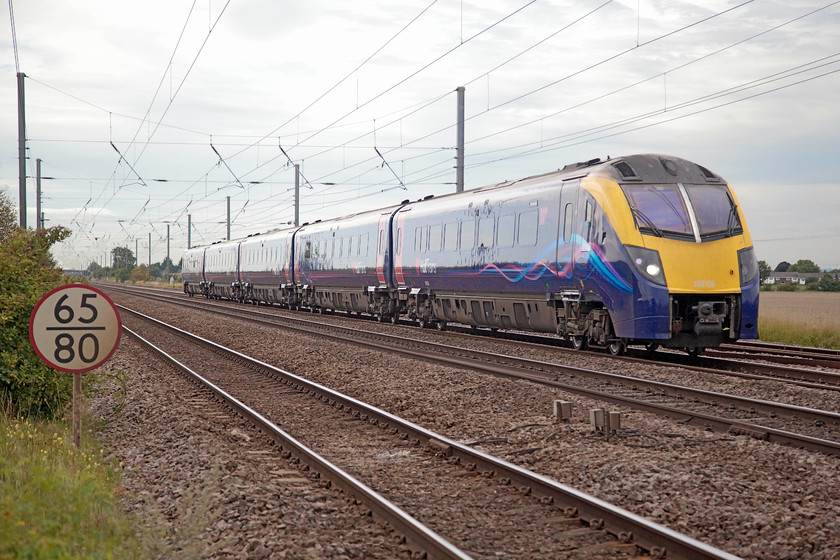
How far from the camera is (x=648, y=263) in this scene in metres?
13.5

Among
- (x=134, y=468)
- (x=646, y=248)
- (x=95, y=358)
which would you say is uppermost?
(x=646, y=248)

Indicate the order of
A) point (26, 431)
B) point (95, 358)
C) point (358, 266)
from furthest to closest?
point (358, 266) → point (26, 431) → point (95, 358)

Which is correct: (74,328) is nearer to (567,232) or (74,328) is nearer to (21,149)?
(567,232)

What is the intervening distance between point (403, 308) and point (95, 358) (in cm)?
1890

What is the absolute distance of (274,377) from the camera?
13359 millimetres

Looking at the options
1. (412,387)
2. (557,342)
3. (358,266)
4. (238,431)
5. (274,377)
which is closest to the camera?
(238,431)

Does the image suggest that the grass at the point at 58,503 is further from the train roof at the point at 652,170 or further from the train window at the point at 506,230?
the train window at the point at 506,230

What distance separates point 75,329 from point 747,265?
37.0ft

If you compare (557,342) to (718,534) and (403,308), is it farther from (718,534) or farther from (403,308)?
(718,534)

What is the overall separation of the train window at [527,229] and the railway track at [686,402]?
2805 millimetres

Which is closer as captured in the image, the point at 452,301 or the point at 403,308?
the point at 452,301

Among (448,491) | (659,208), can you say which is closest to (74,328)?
(448,491)

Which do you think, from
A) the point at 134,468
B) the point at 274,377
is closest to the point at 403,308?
the point at 274,377

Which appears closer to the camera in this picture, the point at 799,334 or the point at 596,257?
the point at 596,257
